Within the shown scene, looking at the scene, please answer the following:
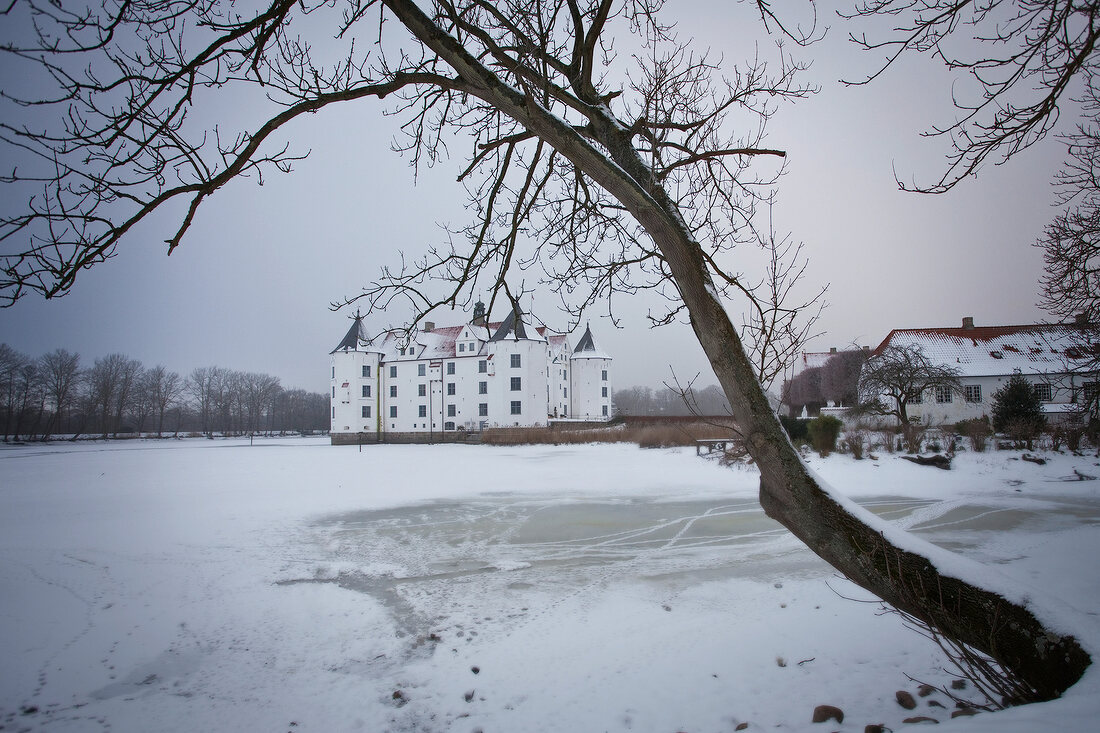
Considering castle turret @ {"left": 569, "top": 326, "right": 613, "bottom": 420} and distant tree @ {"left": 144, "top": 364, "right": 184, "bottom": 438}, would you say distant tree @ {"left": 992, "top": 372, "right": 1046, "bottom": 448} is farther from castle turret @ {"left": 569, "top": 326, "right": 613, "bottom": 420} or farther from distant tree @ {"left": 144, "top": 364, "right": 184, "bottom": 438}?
distant tree @ {"left": 144, "top": 364, "right": 184, "bottom": 438}

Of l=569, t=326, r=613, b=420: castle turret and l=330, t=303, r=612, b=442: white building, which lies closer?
l=330, t=303, r=612, b=442: white building

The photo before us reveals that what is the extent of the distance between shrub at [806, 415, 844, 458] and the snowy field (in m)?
8.15

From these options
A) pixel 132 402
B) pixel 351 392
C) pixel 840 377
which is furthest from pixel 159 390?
pixel 840 377

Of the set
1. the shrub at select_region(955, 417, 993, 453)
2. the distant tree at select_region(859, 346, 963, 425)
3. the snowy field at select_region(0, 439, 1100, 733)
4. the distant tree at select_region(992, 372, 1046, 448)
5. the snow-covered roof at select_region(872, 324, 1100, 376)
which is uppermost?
the snow-covered roof at select_region(872, 324, 1100, 376)

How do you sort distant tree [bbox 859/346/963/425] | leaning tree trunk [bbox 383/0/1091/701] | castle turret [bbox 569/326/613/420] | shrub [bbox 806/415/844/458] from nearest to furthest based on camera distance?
leaning tree trunk [bbox 383/0/1091/701], shrub [bbox 806/415/844/458], distant tree [bbox 859/346/963/425], castle turret [bbox 569/326/613/420]

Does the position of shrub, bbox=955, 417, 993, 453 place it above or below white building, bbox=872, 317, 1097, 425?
below

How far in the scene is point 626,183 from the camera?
10.1ft

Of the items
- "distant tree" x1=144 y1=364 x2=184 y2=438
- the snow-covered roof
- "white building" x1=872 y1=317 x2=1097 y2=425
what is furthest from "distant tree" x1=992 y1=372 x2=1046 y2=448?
"distant tree" x1=144 y1=364 x2=184 y2=438

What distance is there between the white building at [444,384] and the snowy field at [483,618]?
3584cm

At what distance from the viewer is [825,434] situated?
65.8ft

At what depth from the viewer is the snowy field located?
349 centimetres

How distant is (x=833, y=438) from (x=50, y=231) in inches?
858

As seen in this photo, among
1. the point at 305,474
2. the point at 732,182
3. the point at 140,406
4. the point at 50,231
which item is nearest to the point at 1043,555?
the point at 732,182

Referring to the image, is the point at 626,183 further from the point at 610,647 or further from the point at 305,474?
the point at 305,474
